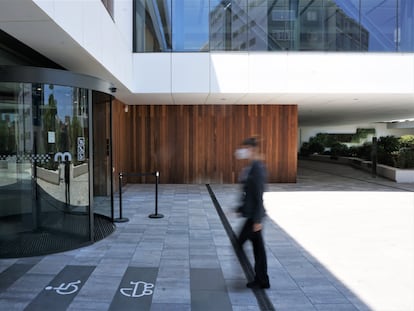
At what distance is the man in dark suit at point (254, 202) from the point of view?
12.2ft

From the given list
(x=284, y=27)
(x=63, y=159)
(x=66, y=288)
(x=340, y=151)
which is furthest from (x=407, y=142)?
(x=66, y=288)

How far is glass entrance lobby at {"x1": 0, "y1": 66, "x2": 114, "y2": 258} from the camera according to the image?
522cm

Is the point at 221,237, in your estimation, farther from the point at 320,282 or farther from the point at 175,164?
the point at 175,164

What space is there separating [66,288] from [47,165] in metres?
2.15

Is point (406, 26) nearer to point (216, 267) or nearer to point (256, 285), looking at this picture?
point (216, 267)

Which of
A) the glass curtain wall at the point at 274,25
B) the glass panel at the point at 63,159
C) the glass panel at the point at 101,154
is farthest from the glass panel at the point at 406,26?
the glass panel at the point at 63,159

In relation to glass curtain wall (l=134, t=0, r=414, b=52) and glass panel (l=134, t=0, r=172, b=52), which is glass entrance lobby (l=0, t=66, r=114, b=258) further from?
glass curtain wall (l=134, t=0, r=414, b=52)

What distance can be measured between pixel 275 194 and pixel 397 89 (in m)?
4.72

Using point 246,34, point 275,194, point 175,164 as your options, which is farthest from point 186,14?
point 275,194

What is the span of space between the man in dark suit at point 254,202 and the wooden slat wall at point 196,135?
898 cm

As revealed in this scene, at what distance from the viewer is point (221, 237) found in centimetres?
599

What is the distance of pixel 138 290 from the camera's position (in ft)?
12.8

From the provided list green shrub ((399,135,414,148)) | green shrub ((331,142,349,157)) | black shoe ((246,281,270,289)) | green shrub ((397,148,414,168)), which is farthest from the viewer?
green shrub ((331,142,349,157))

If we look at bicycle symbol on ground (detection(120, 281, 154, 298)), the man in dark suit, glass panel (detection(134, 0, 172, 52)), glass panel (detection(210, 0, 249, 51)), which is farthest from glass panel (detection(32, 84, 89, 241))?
glass panel (detection(210, 0, 249, 51))
